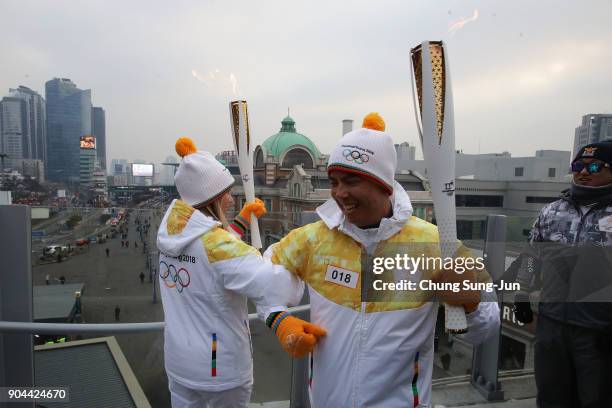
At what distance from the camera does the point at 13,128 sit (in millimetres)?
25625

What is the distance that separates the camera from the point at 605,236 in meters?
1.81

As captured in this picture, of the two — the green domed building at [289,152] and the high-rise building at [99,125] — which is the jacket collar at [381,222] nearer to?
the green domed building at [289,152]

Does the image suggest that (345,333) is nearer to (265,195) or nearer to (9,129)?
(265,195)

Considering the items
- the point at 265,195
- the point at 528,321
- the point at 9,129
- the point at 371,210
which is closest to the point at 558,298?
the point at 528,321

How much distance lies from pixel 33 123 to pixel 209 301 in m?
35.5

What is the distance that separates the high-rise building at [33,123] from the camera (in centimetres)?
2694

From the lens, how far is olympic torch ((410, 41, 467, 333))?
1.29m

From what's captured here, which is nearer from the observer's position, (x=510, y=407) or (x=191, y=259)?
(x=191, y=259)

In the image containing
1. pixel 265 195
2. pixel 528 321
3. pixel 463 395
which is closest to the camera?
pixel 528 321

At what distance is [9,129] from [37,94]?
7416 mm

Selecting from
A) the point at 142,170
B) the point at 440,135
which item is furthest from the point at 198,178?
the point at 142,170

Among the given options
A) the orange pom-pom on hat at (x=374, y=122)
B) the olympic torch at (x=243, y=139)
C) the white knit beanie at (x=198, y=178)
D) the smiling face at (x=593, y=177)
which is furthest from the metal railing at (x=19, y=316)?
the smiling face at (x=593, y=177)

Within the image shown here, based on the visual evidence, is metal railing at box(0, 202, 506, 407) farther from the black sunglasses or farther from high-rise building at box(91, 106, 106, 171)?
high-rise building at box(91, 106, 106, 171)

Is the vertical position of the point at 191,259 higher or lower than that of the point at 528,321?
higher
